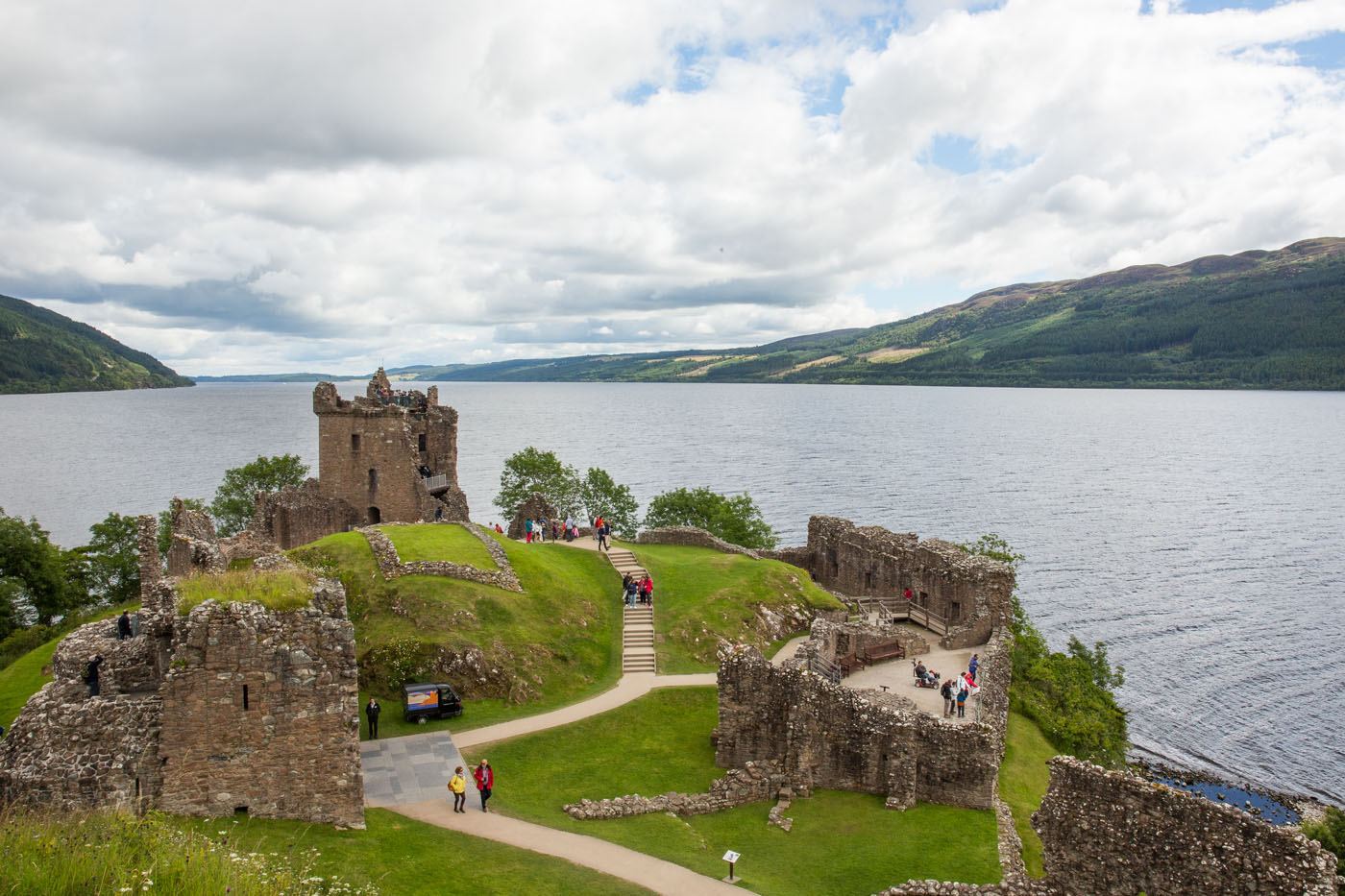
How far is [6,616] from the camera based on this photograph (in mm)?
56031

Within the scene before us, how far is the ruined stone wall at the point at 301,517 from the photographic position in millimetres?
49438

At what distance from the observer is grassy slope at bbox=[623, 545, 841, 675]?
35.5 metres

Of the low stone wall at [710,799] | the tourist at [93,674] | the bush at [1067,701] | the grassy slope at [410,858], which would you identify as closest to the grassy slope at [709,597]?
the low stone wall at [710,799]

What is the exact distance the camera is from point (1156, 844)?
16.5 m

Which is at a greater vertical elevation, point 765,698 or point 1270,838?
point 1270,838

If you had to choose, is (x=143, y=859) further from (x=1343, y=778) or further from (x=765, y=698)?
(x=1343, y=778)

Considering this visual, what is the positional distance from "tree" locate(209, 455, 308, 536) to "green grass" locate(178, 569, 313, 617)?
5900cm

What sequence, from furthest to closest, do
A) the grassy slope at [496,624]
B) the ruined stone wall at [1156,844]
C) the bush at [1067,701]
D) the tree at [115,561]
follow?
the tree at [115,561] < the bush at [1067,701] < the grassy slope at [496,624] < the ruined stone wall at [1156,844]

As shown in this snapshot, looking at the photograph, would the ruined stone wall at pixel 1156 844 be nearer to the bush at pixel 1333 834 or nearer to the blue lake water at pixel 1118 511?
the bush at pixel 1333 834

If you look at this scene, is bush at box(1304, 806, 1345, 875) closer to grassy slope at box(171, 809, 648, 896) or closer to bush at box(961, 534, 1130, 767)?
bush at box(961, 534, 1130, 767)

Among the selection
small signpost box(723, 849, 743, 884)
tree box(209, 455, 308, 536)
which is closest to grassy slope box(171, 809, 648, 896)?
small signpost box(723, 849, 743, 884)

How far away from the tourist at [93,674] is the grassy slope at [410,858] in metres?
4.47

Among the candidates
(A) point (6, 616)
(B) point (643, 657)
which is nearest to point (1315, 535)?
(B) point (643, 657)

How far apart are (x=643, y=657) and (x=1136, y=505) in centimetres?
10247
